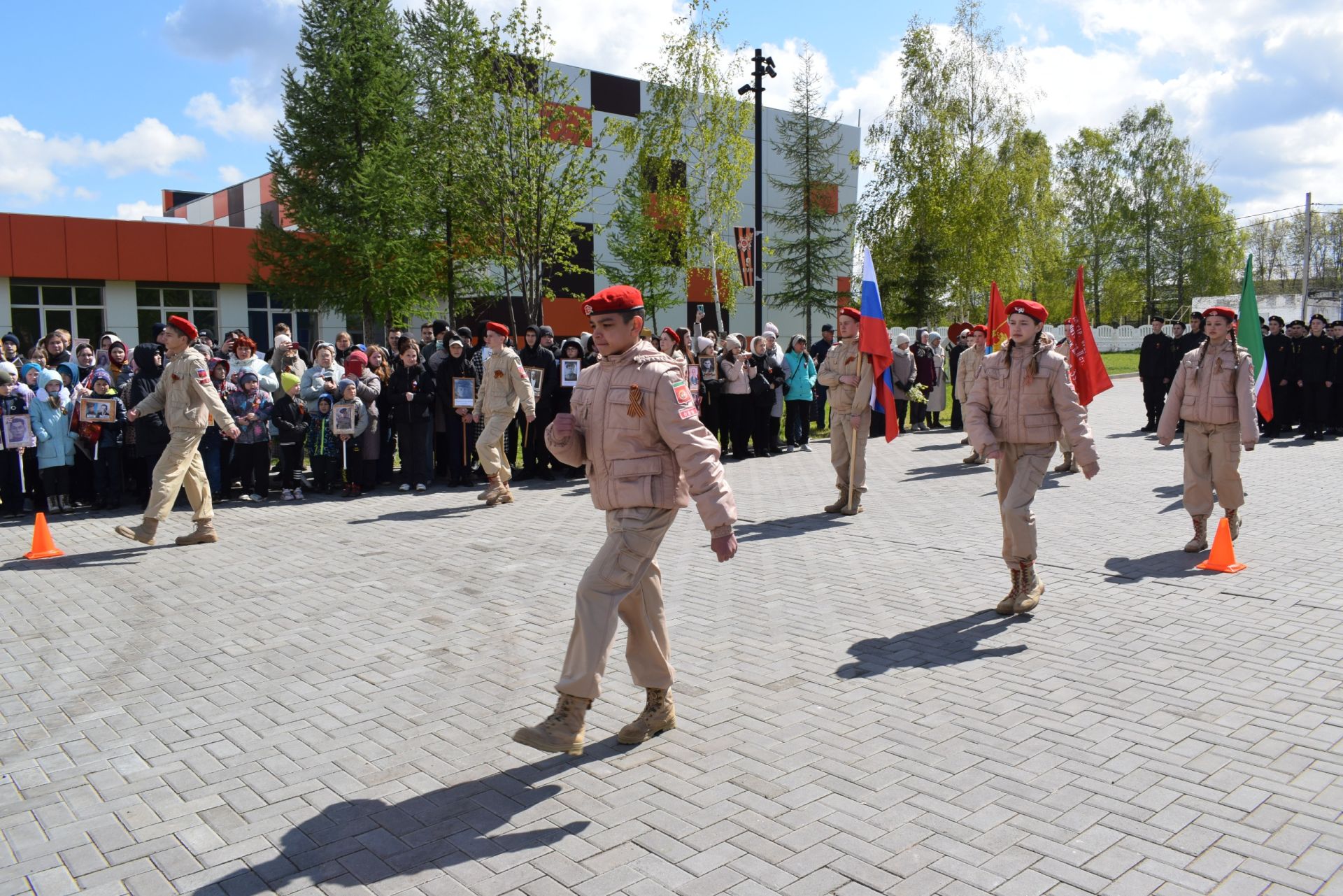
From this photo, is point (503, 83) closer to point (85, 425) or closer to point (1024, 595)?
point (85, 425)

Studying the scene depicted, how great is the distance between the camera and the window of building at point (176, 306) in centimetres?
3644

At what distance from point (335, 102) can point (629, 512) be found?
32923 mm

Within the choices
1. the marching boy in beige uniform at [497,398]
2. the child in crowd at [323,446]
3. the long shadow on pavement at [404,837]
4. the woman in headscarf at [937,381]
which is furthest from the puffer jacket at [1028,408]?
the woman in headscarf at [937,381]

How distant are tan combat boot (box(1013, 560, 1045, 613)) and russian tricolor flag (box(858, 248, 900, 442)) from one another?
14.3 ft

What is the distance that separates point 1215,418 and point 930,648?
461 cm

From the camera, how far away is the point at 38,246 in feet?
110

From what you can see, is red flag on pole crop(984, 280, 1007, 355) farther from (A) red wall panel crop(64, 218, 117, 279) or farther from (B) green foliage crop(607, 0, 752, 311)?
(A) red wall panel crop(64, 218, 117, 279)

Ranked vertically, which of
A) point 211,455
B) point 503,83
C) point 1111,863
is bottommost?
point 1111,863

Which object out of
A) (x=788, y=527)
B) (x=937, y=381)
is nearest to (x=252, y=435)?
(x=788, y=527)

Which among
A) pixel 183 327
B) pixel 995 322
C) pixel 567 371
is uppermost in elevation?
pixel 995 322

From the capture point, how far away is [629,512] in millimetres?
4578

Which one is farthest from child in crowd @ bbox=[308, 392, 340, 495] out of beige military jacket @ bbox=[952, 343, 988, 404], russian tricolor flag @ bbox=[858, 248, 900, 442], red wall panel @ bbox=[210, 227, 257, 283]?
red wall panel @ bbox=[210, 227, 257, 283]

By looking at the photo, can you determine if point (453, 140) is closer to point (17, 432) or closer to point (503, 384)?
point (503, 384)

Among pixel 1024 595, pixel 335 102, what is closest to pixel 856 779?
pixel 1024 595
